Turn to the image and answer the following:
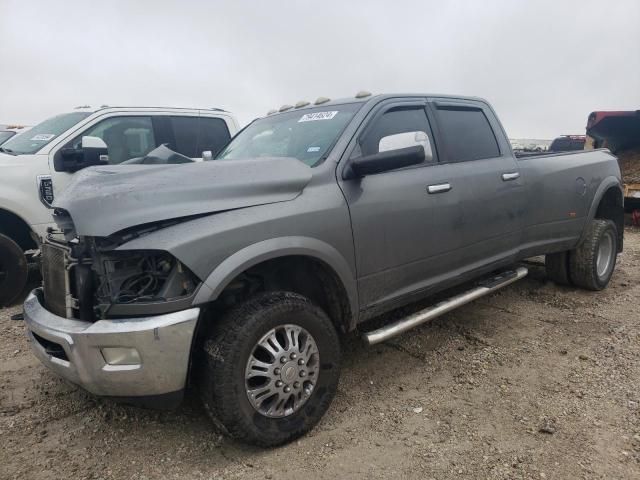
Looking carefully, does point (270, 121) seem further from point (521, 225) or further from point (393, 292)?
point (521, 225)

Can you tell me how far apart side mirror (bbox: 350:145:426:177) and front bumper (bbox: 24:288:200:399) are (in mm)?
1256

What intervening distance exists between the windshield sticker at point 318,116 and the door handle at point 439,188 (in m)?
0.83

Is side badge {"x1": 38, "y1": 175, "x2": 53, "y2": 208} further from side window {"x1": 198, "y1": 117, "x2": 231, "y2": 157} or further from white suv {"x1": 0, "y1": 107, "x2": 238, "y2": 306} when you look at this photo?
side window {"x1": 198, "y1": 117, "x2": 231, "y2": 157}

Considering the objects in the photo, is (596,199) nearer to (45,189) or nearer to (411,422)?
(411,422)

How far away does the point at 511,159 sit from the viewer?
415 cm

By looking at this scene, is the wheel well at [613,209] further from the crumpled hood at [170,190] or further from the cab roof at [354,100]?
the crumpled hood at [170,190]

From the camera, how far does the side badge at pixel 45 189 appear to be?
4.94m

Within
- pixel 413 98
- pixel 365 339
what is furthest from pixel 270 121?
pixel 365 339

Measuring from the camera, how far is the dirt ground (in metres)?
2.40

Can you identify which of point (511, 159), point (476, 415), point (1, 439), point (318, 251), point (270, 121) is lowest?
point (476, 415)

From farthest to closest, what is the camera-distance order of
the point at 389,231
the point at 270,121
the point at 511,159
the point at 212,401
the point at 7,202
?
the point at 7,202
the point at 511,159
the point at 270,121
the point at 389,231
the point at 212,401

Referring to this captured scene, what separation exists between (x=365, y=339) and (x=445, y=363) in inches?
36.7

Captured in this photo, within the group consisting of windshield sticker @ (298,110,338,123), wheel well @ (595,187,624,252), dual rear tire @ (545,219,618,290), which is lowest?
dual rear tire @ (545,219,618,290)

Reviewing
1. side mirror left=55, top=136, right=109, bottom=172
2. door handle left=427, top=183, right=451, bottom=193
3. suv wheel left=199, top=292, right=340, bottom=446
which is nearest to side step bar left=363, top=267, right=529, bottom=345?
suv wheel left=199, top=292, right=340, bottom=446
